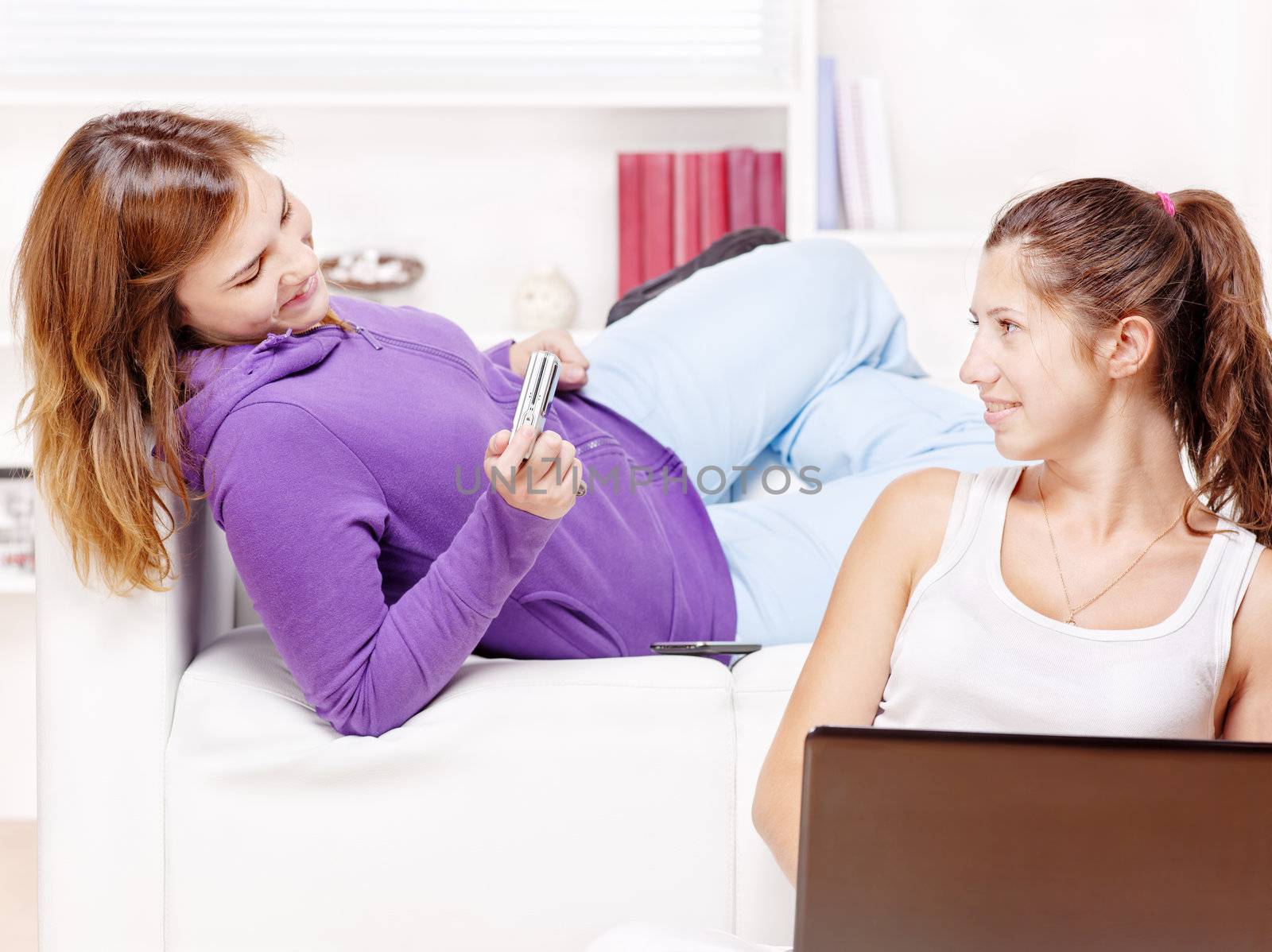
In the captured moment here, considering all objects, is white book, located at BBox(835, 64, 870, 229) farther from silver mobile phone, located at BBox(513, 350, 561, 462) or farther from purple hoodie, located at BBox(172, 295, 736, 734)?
silver mobile phone, located at BBox(513, 350, 561, 462)

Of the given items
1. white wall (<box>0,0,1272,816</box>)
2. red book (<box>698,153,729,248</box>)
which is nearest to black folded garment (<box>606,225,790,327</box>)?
red book (<box>698,153,729,248</box>)

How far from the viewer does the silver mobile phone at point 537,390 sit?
102cm

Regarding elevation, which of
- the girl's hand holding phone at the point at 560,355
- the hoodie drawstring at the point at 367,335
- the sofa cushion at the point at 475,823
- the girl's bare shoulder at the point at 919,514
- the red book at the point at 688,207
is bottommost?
the sofa cushion at the point at 475,823

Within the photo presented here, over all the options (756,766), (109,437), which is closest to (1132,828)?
(756,766)

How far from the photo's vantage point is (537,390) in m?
1.03

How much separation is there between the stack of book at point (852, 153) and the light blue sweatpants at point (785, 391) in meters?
0.73

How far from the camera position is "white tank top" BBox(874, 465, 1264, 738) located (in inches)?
37.0

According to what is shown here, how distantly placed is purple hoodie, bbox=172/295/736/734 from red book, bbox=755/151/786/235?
4.53ft

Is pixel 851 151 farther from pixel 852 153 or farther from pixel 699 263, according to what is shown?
pixel 699 263

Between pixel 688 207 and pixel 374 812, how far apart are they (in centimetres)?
176

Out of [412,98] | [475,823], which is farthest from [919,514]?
[412,98]

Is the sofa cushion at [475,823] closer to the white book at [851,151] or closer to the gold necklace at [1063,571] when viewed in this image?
the gold necklace at [1063,571]

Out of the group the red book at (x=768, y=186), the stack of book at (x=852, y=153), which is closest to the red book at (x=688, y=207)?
the red book at (x=768, y=186)

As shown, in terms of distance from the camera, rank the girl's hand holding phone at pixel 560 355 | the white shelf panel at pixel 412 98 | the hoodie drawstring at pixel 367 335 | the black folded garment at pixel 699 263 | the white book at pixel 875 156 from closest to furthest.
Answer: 1. the hoodie drawstring at pixel 367 335
2. the girl's hand holding phone at pixel 560 355
3. the black folded garment at pixel 699 263
4. the white shelf panel at pixel 412 98
5. the white book at pixel 875 156
